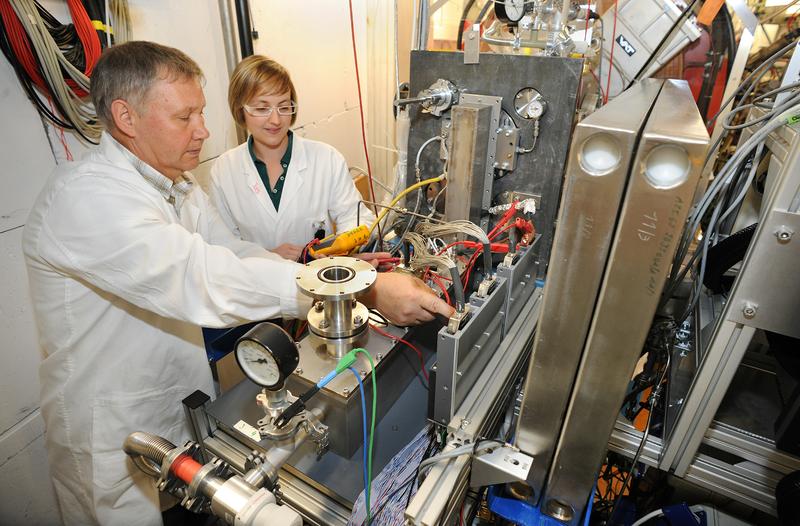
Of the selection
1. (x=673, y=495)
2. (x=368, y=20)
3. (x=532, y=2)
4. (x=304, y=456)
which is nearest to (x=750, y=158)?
(x=532, y=2)

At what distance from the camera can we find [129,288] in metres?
0.89

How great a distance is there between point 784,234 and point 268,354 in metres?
0.76

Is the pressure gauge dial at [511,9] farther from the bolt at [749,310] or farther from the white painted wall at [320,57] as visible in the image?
the white painted wall at [320,57]

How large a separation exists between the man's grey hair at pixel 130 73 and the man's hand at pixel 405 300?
0.69 m

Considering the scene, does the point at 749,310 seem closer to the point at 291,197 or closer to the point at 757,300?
the point at 757,300

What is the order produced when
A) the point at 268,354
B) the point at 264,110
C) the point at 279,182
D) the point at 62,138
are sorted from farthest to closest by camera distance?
the point at 279,182
the point at 264,110
the point at 62,138
the point at 268,354

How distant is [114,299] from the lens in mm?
1030

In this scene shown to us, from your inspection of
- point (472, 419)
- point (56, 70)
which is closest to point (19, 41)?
point (56, 70)

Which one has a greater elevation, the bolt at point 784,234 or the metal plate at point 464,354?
the bolt at point 784,234

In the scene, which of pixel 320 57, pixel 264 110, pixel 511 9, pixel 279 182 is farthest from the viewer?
pixel 320 57

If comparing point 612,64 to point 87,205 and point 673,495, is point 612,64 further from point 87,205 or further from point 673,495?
point 87,205

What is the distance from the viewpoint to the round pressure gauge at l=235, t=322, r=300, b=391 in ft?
2.21

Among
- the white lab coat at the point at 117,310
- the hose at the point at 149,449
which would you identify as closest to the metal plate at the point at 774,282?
the white lab coat at the point at 117,310

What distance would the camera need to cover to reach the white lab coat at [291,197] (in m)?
1.77
